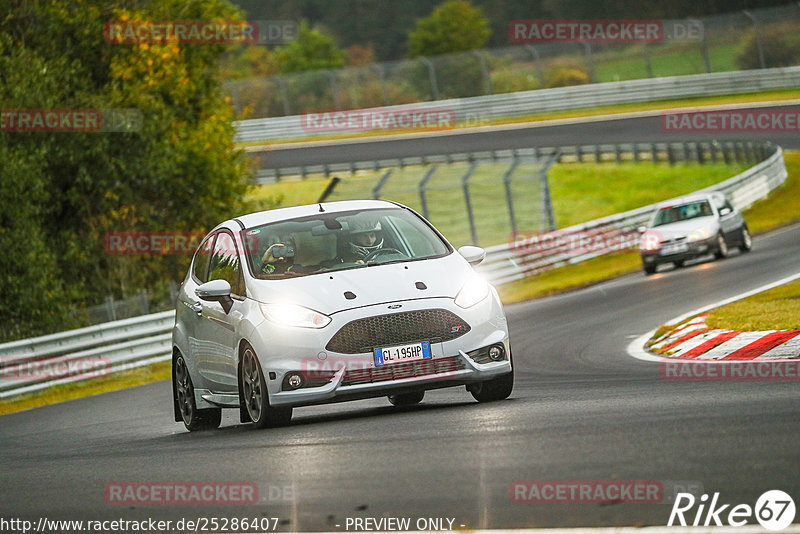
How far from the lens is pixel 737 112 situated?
47.8 m

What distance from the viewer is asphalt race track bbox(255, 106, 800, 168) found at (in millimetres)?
48403

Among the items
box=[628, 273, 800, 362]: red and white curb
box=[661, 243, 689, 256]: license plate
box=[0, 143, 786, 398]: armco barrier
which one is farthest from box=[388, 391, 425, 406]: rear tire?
box=[661, 243, 689, 256]: license plate

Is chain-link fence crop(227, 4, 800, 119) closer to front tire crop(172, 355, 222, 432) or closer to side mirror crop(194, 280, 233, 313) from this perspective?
front tire crop(172, 355, 222, 432)

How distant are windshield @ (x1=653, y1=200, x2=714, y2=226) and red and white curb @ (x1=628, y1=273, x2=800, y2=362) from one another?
11725 mm

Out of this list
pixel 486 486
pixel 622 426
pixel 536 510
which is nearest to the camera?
pixel 536 510

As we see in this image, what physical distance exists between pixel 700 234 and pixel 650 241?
1.03 meters

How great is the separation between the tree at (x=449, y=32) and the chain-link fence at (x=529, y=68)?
1900 inches

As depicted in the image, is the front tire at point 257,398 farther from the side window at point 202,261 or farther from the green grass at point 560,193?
the green grass at point 560,193

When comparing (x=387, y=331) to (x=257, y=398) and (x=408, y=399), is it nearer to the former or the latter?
(x=257, y=398)

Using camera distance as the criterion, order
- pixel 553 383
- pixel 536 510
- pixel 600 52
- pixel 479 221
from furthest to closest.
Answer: pixel 600 52 < pixel 479 221 < pixel 553 383 < pixel 536 510

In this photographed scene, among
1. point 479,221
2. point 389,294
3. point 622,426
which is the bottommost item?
point 479,221

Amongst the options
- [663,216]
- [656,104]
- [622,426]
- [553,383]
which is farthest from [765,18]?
[622,426]

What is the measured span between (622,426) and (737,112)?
4202cm

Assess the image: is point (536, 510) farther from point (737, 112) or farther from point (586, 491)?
point (737, 112)
